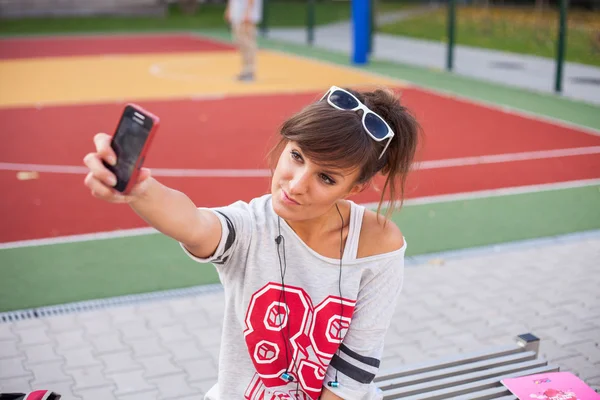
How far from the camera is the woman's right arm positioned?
1.91 metres

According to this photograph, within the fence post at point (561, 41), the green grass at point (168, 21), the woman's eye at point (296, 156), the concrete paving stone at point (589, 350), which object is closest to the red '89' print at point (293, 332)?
the woman's eye at point (296, 156)

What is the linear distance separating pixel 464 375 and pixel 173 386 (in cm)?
177

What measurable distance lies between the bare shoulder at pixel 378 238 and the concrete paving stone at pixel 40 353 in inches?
111

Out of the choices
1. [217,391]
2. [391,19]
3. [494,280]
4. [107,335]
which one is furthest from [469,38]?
[217,391]

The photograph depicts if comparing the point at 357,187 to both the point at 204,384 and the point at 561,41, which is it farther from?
the point at 561,41

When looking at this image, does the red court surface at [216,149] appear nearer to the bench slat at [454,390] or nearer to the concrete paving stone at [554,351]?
the concrete paving stone at [554,351]

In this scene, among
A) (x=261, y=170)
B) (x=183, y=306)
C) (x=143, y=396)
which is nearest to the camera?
(x=143, y=396)

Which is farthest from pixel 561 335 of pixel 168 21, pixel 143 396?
pixel 168 21

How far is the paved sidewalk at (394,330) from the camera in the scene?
4.69m

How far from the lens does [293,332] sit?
8.73 feet

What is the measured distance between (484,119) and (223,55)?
28.6 ft

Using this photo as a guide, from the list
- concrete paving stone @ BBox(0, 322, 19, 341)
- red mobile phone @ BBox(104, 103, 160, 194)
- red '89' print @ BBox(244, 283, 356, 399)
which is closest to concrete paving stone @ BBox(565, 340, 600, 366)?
red '89' print @ BBox(244, 283, 356, 399)

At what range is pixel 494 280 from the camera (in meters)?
6.16

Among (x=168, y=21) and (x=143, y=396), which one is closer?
(x=143, y=396)
